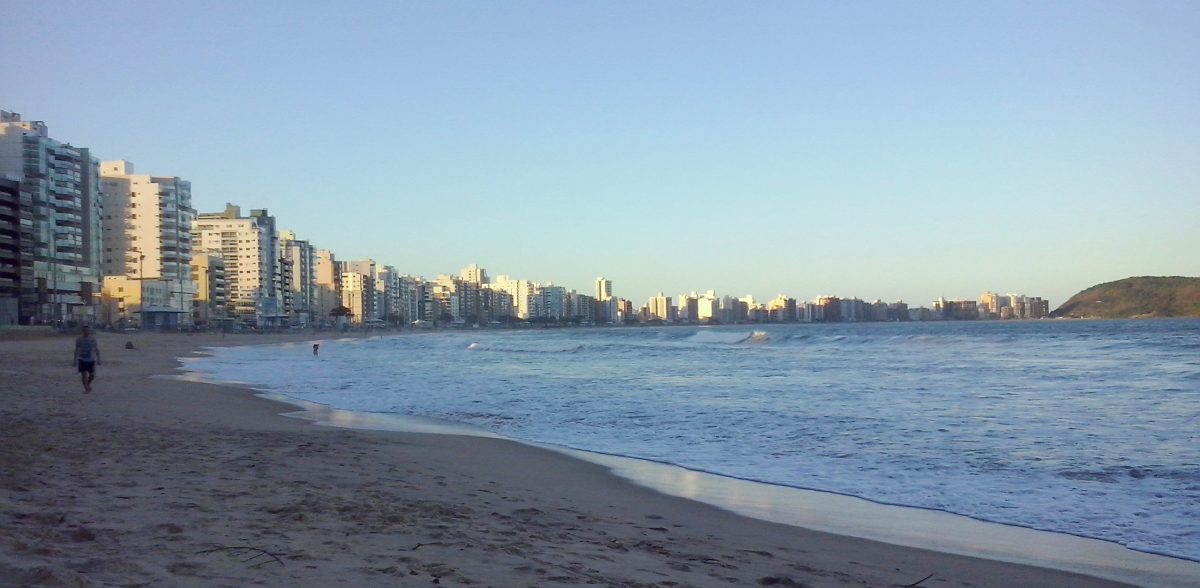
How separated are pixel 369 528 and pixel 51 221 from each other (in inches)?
4037

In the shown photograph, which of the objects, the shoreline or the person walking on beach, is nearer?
the shoreline

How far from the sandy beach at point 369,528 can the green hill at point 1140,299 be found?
434 feet

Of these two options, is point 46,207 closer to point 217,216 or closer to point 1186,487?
point 217,216

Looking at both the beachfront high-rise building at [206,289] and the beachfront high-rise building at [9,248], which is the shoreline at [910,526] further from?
the beachfront high-rise building at [206,289]

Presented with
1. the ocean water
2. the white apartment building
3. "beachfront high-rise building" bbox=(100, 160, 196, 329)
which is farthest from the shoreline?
the white apartment building

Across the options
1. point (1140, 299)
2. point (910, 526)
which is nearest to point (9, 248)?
point (910, 526)

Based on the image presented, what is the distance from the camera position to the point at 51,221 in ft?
299

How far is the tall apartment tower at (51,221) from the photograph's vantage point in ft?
274

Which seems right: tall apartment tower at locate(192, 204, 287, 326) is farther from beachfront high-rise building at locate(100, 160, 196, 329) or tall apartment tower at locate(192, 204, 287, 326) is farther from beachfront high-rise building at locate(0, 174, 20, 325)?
beachfront high-rise building at locate(0, 174, 20, 325)

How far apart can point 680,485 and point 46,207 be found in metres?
101

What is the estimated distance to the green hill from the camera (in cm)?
11850

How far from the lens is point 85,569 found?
13.4 ft

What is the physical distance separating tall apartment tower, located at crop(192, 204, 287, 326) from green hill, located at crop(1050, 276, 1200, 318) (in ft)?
420

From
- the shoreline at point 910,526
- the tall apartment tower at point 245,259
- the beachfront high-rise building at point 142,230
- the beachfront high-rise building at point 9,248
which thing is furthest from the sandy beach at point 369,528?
the tall apartment tower at point 245,259
